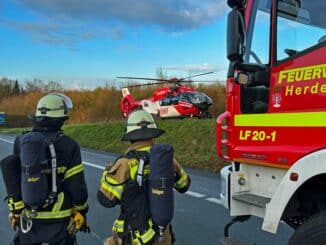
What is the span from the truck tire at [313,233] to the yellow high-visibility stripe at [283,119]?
618 mm

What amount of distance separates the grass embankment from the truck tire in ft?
29.3

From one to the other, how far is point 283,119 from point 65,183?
173cm

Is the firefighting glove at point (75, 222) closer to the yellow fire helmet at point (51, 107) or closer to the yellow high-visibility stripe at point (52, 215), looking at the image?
the yellow high-visibility stripe at point (52, 215)

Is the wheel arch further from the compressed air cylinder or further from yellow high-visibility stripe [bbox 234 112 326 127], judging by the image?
the compressed air cylinder

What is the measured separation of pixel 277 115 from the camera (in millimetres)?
3463

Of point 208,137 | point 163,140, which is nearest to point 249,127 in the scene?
point 208,137

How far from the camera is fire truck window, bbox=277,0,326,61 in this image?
3449 mm

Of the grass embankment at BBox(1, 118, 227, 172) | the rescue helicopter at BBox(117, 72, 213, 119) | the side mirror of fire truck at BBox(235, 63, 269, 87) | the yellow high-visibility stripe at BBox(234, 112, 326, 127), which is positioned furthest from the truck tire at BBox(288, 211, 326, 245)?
the rescue helicopter at BBox(117, 72, 213, 119)

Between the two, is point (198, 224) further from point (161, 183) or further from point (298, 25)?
point (298, 25)

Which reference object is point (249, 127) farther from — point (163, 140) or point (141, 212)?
point (163, 140)

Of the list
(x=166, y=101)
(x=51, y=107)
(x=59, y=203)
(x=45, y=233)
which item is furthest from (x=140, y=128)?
(x=166, y=101)

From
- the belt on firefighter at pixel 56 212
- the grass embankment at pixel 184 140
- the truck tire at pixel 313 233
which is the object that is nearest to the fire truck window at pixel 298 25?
the truck tire at pixel 313 233

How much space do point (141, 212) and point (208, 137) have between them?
40.5 ft

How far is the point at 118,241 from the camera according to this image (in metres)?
3.52
